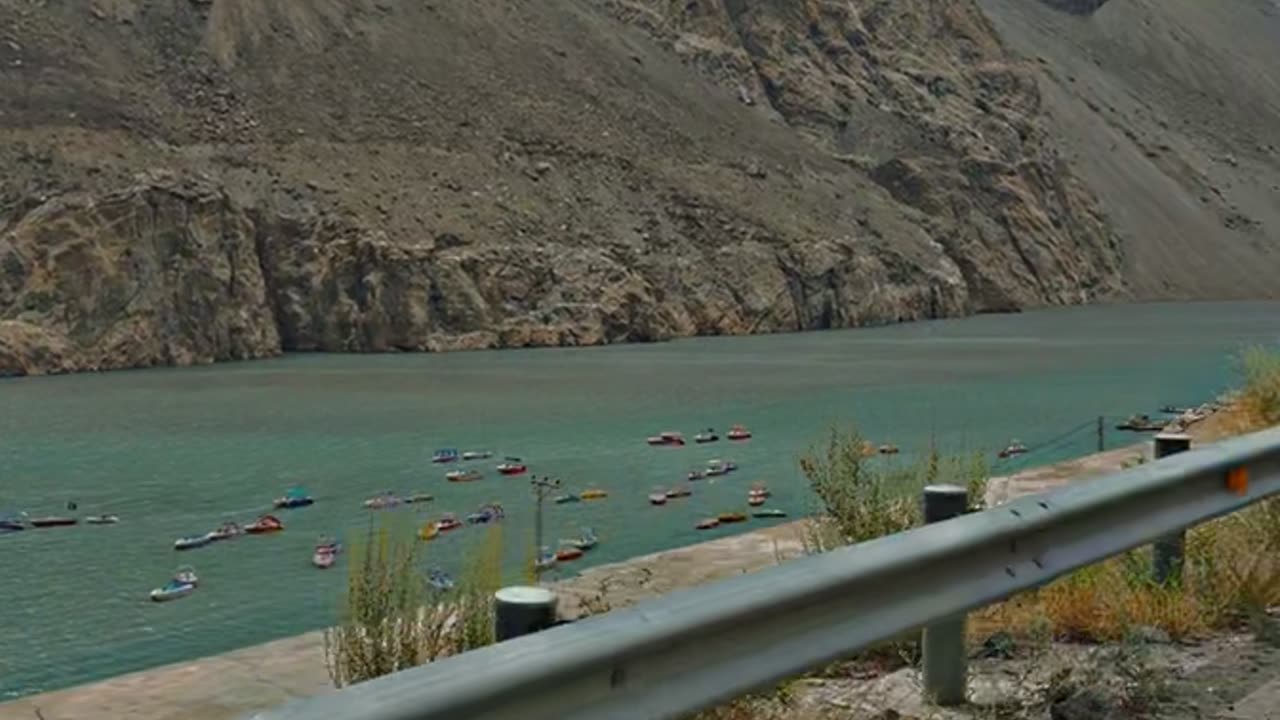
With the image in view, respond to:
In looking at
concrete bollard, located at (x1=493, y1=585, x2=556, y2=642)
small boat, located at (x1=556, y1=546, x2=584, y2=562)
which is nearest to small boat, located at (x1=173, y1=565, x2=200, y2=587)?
small boat, located at (x1=556, y1=546, x2=584, y2=562)

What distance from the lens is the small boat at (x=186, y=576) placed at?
18.5 m

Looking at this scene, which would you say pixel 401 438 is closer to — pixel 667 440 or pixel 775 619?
pixel 667 440

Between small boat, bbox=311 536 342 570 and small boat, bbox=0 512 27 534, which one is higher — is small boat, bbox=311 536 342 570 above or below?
above

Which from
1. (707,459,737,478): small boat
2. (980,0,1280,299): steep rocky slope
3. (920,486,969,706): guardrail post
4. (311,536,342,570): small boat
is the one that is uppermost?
(980,0,1280,299): steep rocky slope

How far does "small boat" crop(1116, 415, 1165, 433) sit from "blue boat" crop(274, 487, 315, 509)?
66.0ft

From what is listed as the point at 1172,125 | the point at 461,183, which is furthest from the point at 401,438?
the point at 1172,125

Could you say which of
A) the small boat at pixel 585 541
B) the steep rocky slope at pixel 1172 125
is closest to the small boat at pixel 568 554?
the small boat at pixel 585 541

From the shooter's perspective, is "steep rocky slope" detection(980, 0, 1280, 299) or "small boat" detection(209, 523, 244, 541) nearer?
"small boat" detection(209, 523, 244, 541)

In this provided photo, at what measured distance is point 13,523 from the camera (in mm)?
23859

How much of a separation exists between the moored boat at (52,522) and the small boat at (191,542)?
2.97 meters

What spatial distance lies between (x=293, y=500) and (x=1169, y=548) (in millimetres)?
20812

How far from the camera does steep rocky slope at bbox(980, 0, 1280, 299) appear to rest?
130m

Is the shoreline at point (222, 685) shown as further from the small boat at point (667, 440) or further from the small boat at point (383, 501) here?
the small boat at point (667, 440)

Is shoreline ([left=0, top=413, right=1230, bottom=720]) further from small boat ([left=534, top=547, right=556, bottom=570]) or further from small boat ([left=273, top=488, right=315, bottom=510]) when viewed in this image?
small boat ([left=273, top=488, right=315, bottom=510])
